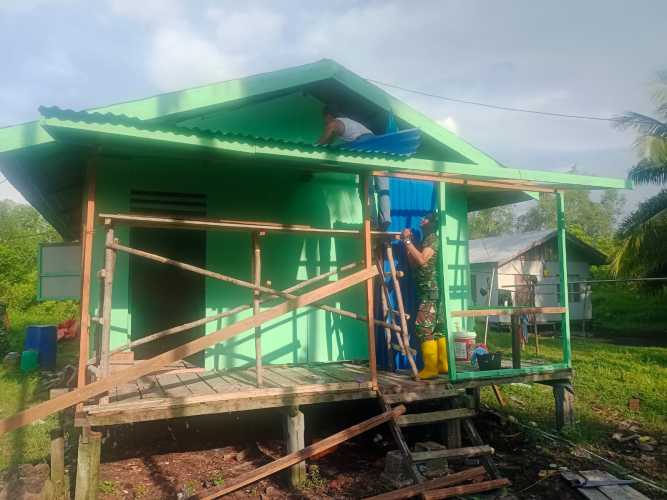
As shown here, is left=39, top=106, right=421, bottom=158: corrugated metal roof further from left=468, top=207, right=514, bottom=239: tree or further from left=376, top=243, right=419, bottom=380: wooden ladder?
left=468, top=207, right=514, bottom=239: tree

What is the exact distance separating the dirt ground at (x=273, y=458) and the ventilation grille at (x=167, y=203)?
256 centimetres

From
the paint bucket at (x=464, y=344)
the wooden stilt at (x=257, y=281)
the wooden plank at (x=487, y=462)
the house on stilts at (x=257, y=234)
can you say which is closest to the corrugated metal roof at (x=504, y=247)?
the house on stilts at (x=257, y=234)

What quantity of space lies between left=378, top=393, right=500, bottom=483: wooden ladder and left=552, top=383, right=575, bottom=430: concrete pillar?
66.8 inches

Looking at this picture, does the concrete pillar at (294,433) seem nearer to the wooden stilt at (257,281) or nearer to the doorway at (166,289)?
the wooden stilt at (257,281)

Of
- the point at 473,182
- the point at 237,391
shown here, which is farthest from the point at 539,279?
the point at 237,391

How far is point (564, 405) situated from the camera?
21.4ft

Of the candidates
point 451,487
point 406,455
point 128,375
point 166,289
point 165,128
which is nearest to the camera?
point 128,375

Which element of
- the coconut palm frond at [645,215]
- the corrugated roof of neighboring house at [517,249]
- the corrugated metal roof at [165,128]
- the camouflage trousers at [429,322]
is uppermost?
the coconut palm frond at [645,215]

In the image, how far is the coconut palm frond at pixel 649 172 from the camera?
18.5 metres

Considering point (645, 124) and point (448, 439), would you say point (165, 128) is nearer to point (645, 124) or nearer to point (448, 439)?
point (448, 439)

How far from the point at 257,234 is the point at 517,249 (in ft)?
59.3

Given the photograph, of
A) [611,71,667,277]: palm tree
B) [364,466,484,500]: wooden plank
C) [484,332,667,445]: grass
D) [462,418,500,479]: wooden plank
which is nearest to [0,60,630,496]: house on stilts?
[462,418,500,479]: wooden plank

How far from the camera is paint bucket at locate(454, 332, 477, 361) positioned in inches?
261

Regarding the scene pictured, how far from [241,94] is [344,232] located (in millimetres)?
1859
